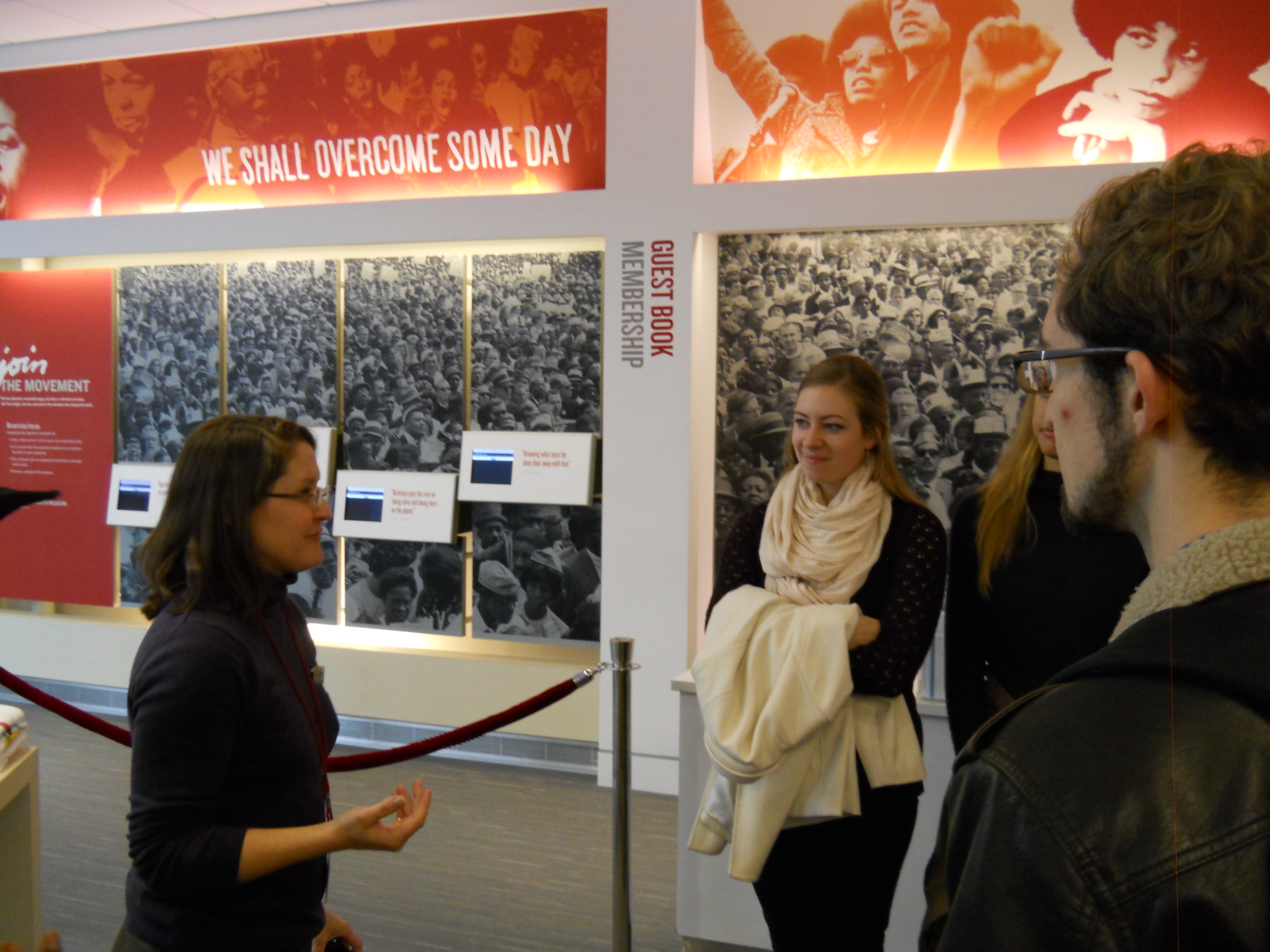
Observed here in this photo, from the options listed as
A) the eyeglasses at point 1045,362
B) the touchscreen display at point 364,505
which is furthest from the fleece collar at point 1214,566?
the touchscreen display at point 364,505

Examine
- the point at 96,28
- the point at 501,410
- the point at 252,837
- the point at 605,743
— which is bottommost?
the point at 605,743

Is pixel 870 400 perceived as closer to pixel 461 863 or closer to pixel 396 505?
pixel 461 863

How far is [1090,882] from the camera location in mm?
654

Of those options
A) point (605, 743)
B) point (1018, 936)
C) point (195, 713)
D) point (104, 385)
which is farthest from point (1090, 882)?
point (104, 385)

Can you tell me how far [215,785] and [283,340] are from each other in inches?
209

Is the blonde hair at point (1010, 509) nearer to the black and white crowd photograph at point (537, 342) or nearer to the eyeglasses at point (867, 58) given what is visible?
the eyeglasses at point (867, 58)

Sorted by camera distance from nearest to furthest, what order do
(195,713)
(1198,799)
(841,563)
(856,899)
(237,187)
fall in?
(1198,799) < (195,713) < (856,899) < (841,563) < (237,187)

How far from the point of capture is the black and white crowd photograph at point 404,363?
6109 millimetres

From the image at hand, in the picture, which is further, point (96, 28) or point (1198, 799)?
point (96, 28)

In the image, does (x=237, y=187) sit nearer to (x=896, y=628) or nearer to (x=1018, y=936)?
(x=896, y=628)

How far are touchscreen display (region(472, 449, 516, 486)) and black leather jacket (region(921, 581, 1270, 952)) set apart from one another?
532 centimetres

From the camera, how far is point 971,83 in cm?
504

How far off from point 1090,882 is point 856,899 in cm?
188

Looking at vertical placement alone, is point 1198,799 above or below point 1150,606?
below
